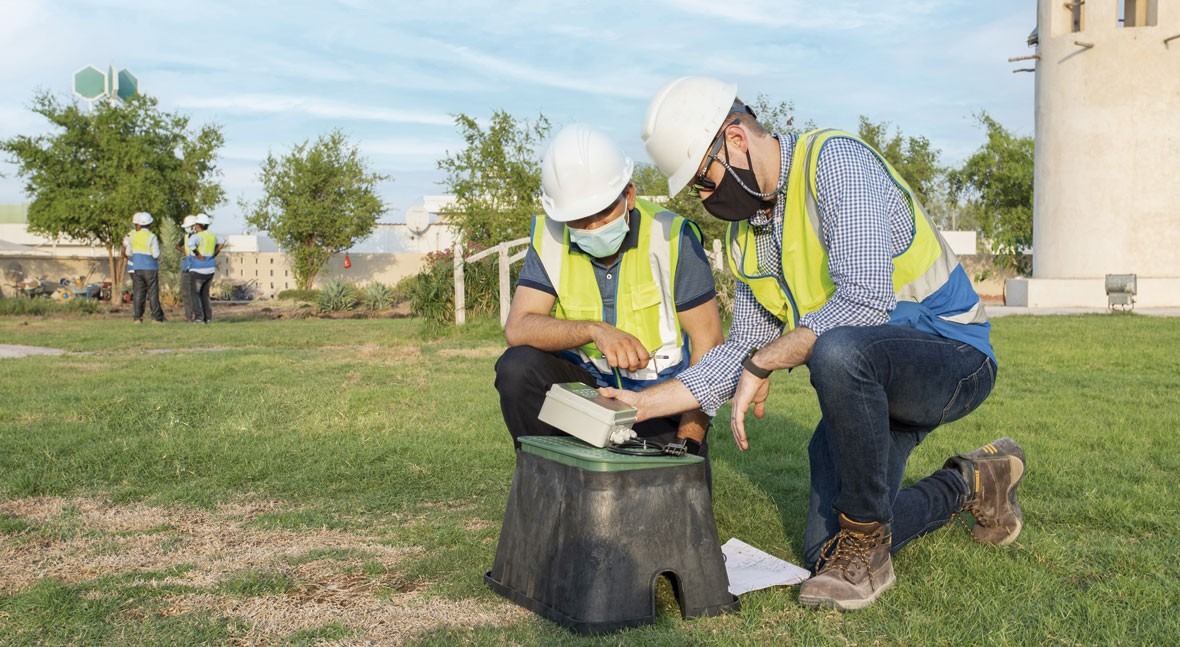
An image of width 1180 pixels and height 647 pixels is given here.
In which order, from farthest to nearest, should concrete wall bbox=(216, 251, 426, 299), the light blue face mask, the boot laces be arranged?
concrete wall bbox=(216, 251, 426, 299) → the light blue face mask → the boot laces

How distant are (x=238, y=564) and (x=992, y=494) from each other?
2.64m

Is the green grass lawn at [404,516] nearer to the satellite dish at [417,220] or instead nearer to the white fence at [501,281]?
the white fence at [501,281]

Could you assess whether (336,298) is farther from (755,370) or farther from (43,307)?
(755,370)

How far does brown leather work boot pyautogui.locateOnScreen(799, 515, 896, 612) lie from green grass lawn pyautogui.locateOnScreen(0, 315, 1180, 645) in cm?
5

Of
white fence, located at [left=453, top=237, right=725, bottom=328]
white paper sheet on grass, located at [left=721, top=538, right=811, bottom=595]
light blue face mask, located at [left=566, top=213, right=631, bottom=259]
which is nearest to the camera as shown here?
white paper sheet on grass, located at [left=721, top=538, right=811, bottom=595]

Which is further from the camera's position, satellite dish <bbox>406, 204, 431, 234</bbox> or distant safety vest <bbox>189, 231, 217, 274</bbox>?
satellite dish <bbox>406, 204, 431, 234</bbox>

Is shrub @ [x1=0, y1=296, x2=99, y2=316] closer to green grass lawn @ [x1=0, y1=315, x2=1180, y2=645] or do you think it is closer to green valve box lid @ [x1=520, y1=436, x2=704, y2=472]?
green grass lawn @ [x1=0, y1=315, x2=1180, y2=645]

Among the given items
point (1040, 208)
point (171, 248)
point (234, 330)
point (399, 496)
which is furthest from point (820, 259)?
point (171, 248)

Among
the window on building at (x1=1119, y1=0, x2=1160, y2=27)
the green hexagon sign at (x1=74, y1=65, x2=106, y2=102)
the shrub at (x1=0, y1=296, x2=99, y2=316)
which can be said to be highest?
the green hexagon sign at (x1=74, y1=65, x2=106, y2=102)

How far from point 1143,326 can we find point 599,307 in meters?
12.2

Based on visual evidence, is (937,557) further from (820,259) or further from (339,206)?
(339,206)

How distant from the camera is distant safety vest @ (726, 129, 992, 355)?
3189 mm

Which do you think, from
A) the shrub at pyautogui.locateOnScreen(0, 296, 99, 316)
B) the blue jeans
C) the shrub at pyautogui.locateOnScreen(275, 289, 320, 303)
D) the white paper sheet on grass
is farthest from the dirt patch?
the shrub at pyautogui.locateOnScreen(275, 289, 320, 303)

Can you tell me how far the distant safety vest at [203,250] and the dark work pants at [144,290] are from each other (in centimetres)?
90
